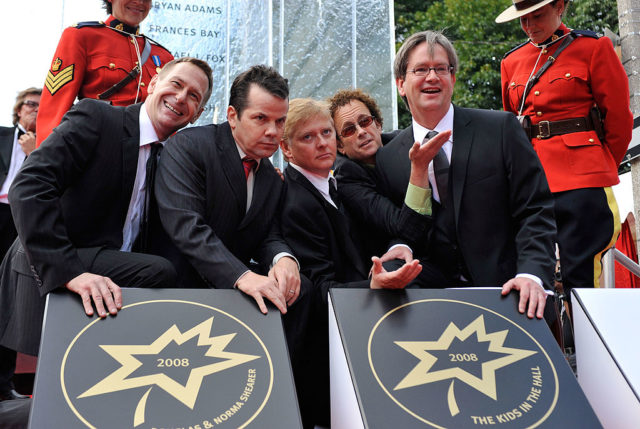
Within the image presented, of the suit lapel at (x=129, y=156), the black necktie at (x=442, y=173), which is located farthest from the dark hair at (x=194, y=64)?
the black necktie at (x=442, y=173)

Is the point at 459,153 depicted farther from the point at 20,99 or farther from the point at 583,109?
the point at 20,99

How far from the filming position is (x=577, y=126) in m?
3.73

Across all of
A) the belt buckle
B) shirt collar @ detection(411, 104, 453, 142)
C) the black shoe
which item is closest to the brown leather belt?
the belt buckle

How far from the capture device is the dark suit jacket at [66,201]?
7.66 feet

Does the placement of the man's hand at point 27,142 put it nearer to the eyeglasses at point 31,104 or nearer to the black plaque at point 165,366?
the eyeglasses at point 31,104

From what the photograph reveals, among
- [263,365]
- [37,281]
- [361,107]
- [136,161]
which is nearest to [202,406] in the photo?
[263,365]

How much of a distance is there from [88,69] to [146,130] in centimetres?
101

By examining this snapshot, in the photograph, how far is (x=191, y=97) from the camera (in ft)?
9.86

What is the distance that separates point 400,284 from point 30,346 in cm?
141

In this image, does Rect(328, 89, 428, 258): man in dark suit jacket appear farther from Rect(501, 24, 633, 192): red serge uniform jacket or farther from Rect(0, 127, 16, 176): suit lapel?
Rect(0, 127, 16, 176): suit lapel

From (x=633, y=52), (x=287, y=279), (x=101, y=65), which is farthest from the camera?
(x=633, y=52)

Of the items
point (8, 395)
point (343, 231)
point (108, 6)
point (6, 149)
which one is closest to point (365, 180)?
point (343, 231)

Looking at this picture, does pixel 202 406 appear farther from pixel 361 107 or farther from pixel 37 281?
pixel 361 107

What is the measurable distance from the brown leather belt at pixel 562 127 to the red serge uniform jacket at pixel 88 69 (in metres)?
2.27
